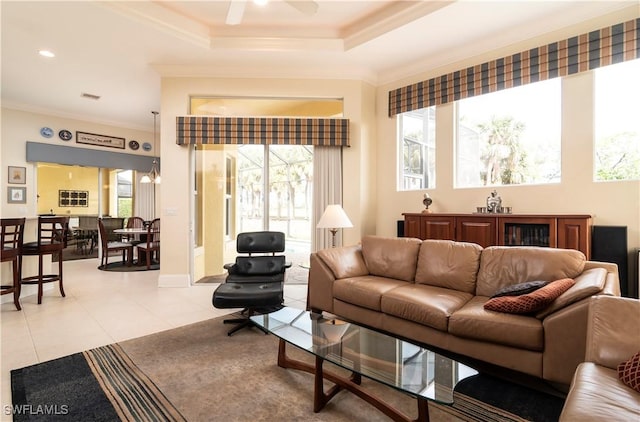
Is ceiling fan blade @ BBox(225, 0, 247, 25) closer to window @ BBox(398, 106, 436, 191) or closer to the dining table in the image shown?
window @ BBox(398, 106, 436, 191)

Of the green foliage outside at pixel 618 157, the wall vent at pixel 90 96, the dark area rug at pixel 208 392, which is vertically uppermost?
the wall vent at pixel 90 96

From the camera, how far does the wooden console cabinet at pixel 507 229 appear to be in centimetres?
314

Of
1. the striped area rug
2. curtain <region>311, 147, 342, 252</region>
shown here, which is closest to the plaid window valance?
curtain <region>311, 147, 342, 252</region>

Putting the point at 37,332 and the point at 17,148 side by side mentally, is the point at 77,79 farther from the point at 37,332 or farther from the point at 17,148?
the point at 37,332

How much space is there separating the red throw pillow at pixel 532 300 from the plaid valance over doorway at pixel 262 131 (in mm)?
3129

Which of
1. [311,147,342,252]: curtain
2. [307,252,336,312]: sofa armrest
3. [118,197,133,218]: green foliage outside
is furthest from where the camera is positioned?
[118,197,133,218]: green foliage outside

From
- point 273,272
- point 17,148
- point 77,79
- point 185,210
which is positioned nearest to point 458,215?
point 273,272

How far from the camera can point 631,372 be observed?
1310mm

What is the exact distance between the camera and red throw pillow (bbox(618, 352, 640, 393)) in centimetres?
128

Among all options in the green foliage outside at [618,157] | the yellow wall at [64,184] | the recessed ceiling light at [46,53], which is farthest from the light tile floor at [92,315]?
the green foliage outside at [618,157]

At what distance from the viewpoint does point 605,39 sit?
320 centimetres

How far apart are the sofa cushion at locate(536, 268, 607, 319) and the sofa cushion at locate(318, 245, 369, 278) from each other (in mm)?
1702

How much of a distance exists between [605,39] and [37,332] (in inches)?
246

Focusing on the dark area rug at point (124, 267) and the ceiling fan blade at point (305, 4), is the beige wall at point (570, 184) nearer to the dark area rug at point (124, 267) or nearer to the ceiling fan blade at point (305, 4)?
the ceiling fan blade at point (305, 4)
